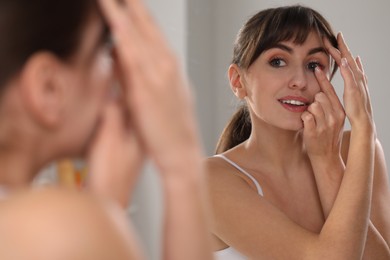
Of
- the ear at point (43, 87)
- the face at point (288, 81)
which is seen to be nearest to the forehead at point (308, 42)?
the face at point (288, 81)

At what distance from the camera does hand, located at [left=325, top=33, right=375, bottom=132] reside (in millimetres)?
1458

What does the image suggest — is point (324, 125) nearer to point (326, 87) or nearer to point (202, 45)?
point (326, 87)

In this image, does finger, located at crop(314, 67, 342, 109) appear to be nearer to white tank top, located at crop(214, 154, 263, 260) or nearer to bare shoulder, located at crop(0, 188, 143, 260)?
white tank top, located at crop(214, 154, 263, 260)

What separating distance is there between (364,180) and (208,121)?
1.46 m

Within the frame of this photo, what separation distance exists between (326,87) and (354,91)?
0.23ft

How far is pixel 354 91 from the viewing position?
1.47 meters

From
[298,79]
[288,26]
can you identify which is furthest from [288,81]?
[288,26]

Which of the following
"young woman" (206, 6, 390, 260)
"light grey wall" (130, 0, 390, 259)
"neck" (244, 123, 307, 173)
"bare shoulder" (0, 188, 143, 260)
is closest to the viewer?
"bare shoulder" (0, 188, 143, 260)

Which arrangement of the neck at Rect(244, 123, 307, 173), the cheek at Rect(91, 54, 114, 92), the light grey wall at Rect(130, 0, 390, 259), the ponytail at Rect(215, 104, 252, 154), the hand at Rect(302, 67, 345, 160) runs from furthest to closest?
the light grey wall at Rect(130, 0, 390, 259) < the ponytail at Rect(215, 104, 252, 154) < the neck at Rect(244, 123, 307, 173) < the hand at Rect(302, 67, 345, 160) < the cheek at Rect(91, 54, 114, 92)

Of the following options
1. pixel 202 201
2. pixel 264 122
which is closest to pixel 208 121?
pixel 264 122

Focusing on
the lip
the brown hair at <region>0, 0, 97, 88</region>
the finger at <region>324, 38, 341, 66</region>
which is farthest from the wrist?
the brown hair at <region>0, 0, 97, 88</region>

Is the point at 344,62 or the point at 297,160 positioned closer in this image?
the point at 344,62

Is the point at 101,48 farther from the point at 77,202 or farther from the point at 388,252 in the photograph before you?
the point at 388,252

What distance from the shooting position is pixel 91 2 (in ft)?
1.57
